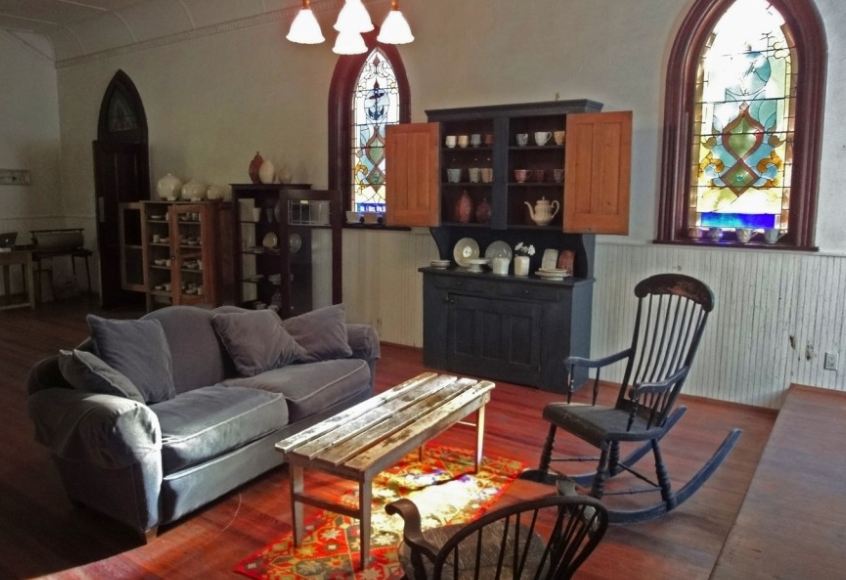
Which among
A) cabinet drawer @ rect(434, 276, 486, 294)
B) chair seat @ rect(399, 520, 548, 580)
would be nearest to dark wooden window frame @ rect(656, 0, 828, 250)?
cabinet drawer @ rect(434, 276, 486, 294)

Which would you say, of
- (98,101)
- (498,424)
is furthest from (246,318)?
(98,101)

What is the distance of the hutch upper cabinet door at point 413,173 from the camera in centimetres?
523

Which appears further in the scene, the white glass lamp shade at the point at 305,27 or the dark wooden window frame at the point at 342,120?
the dark wooden window frame at the point at 342,120

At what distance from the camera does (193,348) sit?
11.8 feet

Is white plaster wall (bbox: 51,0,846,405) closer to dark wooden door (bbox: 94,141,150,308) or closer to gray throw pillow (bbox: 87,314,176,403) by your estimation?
dark wooden door (bbox: 94,141,150,308)

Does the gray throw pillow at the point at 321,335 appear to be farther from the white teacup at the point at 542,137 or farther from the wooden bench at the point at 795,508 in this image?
the wooden bench at the point at 795,508

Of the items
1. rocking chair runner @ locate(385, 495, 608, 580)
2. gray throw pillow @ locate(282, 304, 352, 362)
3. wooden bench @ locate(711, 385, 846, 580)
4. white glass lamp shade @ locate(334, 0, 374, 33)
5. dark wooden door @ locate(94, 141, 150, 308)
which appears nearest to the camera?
rocking chair runner @ locate(385, 495, 608, 580)

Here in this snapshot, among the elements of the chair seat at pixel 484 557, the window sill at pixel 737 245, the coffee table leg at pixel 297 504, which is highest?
the window sill at pixel 737 245

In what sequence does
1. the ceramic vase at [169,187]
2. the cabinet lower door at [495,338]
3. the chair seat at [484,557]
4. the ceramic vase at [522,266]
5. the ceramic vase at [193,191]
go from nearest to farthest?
1. the chair seat at [484,557]
2. the cabinet lower door at [495,338]
3. the ceramic vase at [522,266]
4. the ceramic vase at [193,191]
5. the ceramic vase at [169,187]

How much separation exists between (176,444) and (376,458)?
0.90 meters

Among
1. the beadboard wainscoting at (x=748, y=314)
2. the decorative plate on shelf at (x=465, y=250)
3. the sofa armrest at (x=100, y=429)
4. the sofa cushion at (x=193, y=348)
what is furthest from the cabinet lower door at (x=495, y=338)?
the sofa armrest at (x=100, y=429)

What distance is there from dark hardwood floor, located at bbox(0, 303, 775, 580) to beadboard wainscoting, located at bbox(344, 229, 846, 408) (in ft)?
0.98

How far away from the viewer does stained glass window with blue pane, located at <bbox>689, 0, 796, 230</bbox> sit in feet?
14.1

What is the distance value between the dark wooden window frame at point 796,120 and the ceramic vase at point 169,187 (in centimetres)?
526
